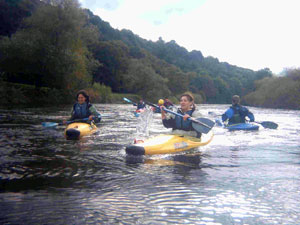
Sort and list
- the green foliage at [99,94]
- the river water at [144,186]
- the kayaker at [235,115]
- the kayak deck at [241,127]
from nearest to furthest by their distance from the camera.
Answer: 1. the river water at [144,186]
2. the kayak deck at [241,127]
3. the kayaker at [235,115]
4. the green foliage at [99,94]

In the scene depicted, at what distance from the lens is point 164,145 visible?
5.80 m

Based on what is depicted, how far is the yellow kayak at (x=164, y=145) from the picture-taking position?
542 cm

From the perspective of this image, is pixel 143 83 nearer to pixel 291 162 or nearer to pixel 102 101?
pixel 102 101

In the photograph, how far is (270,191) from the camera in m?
3.66

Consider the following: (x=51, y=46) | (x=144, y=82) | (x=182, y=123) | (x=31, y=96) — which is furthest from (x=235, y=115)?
(x=144, y=82)

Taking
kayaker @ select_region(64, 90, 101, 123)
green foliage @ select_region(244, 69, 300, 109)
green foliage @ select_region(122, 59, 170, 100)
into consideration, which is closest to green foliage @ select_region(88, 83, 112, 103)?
green foliage @ select_region(122, 59, 170, 100)

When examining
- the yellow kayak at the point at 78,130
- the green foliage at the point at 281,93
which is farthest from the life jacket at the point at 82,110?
the green foliage at the point at 281,93

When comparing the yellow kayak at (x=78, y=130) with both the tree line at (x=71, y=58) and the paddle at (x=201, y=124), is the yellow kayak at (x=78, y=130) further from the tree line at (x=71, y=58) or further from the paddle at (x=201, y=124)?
the tree line at (x=71, y=58)

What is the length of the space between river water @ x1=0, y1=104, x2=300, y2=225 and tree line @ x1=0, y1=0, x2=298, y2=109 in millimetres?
23395

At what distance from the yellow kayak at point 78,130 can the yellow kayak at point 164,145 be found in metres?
2.33

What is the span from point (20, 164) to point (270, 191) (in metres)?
3.59

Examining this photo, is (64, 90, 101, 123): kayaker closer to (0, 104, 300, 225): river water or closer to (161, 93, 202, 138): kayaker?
(0, 104, 300, 225): river water

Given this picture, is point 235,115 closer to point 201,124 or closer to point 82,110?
point 201,124

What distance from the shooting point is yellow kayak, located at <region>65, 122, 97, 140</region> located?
7.46 meters
